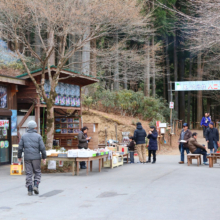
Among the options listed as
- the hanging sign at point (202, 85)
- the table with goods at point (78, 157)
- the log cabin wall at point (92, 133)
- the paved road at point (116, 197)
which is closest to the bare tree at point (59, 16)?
the table with goods at point (78, 157)

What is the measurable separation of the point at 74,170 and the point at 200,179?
4416 millimetres

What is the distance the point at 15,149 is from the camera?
47.4 feet

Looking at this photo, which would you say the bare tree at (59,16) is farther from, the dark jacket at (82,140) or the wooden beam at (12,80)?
the dark jacket at (82,140)

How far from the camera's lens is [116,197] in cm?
860

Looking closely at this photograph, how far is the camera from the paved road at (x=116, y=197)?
6.86 metres

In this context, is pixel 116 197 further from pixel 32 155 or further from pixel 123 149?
pixel 123 149

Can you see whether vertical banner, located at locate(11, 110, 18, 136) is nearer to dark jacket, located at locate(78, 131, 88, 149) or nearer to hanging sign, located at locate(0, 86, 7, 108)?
hanging sign, located at locate(0, 86, 7, 108)

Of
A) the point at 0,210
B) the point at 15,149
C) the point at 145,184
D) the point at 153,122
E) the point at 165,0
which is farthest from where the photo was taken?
the point at 165,0

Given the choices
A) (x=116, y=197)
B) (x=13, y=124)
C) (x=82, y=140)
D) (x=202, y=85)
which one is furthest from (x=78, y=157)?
(x=202, y=85)

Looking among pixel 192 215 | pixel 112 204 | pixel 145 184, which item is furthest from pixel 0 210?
pixel 145 184

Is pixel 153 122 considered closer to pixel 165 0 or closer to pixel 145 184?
pixel 165 0

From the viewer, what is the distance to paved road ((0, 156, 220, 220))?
270 inches

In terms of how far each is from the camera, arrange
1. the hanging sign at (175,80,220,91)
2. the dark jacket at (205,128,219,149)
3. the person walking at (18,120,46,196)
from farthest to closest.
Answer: the hanging sign at (175,80,220,91) < the dark jacket at (205,128,219,149) < the person walking at (18,120,46,196)

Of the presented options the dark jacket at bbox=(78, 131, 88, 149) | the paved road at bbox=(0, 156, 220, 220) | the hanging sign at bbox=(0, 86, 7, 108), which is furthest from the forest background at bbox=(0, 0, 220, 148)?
the paved road at bbox=(0, 156, 220, 220)
